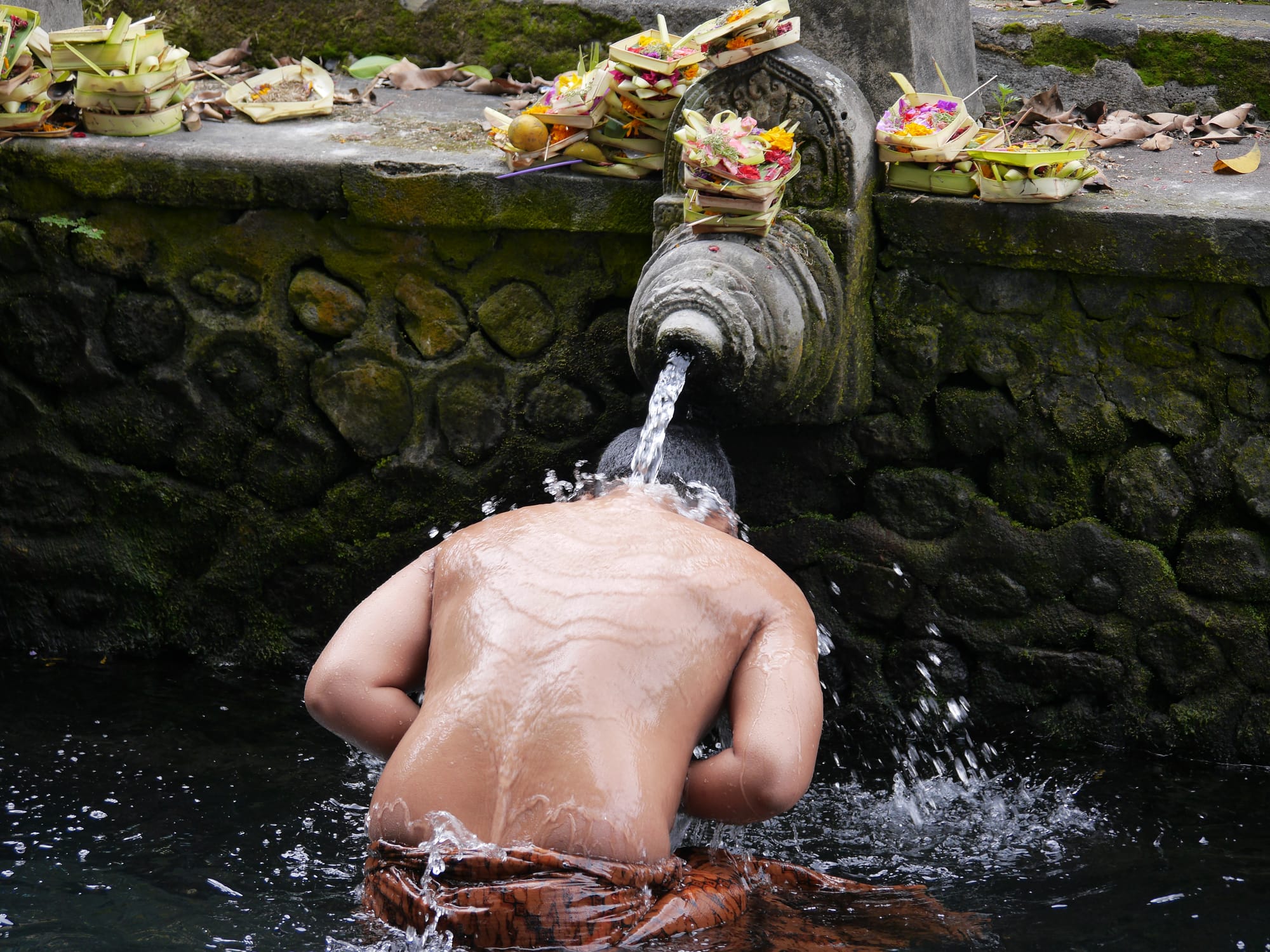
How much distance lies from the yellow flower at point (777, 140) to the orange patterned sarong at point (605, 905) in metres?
1.70

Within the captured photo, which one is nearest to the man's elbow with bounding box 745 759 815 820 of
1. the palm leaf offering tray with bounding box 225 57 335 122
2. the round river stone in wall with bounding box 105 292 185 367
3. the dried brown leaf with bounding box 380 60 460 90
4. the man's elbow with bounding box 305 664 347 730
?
the man's elbow with bounding box 305 664 347 730

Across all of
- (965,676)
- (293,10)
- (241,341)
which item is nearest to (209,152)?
(241,341)

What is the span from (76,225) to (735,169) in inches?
86.2

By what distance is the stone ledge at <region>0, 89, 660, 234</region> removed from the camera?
148 inches

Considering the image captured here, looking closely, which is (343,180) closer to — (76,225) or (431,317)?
(431,317)

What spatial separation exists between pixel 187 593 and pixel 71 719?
0.61m

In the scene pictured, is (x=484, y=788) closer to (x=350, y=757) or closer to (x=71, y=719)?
(x=350, y=757)

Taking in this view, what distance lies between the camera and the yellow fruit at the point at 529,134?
3693 millimetres

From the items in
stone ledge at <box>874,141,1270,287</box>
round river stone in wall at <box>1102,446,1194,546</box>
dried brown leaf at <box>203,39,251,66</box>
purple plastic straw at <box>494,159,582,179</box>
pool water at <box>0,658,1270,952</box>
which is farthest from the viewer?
dried brown leaf at <box>203,39,251,66</box>

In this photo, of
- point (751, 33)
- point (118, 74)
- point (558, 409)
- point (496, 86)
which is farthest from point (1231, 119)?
point (118, 74)

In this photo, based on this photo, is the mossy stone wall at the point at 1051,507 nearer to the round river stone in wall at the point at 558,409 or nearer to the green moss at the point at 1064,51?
the round river stone in wall at the point at 558,409

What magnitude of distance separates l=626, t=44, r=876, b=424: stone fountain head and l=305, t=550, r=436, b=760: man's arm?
94 cm

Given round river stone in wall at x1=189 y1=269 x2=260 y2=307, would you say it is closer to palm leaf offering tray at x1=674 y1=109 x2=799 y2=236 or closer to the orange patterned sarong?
palm leaf offering tray at x1=674 y1=109 x2=799 y2=236

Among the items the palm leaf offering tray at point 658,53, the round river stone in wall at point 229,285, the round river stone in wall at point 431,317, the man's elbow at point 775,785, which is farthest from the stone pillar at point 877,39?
the man's elbow at point 775,785
